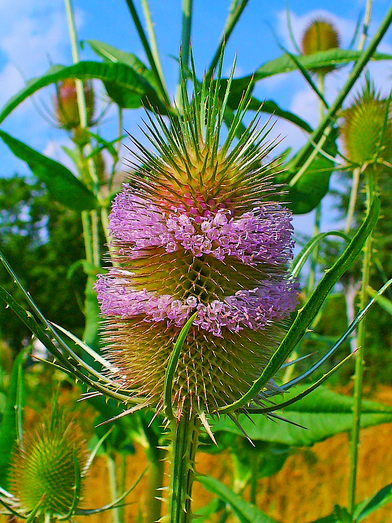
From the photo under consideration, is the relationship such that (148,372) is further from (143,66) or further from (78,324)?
(78,324)

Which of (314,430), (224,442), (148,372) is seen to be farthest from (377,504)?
(148,372)

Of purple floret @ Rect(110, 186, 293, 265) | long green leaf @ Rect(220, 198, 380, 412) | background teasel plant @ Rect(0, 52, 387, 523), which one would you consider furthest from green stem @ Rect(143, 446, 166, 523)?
long green leaf @ Rect(220, 198, 380, 412)

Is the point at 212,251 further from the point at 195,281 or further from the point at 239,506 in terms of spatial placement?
the point at 239,506

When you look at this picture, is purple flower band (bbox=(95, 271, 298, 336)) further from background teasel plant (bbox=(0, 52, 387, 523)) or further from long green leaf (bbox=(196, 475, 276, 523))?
long green leaf (bbox=(196, 475, 276, 523))

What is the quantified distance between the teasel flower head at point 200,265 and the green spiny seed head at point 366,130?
44.7 inches

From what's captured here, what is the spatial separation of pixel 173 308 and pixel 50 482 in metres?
1.00

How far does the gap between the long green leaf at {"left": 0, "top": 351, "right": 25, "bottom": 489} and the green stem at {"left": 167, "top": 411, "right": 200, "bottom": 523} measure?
2.64 ft

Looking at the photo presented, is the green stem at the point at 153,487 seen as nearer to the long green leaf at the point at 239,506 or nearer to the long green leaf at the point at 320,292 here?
the long green leaf at the point at 239,506

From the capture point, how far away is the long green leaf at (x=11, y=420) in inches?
67.0

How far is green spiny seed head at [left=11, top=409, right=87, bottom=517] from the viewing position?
5.42 feet

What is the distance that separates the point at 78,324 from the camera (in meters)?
23.9

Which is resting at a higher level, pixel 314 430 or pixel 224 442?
pixel 314 430

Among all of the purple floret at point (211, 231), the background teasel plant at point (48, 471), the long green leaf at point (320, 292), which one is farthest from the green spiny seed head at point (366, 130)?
the background teasel plant at point (48, 471)

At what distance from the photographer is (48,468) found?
1715mm
